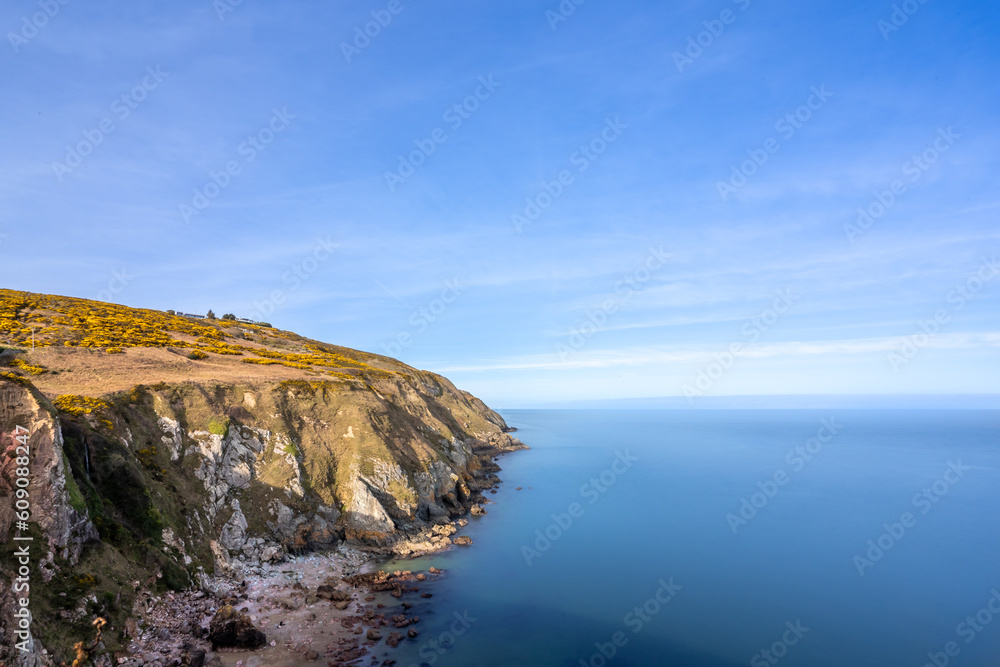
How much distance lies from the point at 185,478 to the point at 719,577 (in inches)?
1761

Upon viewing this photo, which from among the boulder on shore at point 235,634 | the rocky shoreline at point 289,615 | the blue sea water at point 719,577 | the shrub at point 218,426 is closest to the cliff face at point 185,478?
the shrub at point 218,426

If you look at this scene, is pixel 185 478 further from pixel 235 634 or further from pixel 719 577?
pixel 719 577

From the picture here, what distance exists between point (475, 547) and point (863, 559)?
3831 centimetres

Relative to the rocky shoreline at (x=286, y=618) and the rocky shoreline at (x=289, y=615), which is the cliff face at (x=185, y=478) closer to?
the rocky shoreline at (x=289, y=615)

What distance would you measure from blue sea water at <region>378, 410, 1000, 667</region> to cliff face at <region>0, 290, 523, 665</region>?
830cm

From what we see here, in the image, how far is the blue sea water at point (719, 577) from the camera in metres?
28.4

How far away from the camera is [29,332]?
172 ft

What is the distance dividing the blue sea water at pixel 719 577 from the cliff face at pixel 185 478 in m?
8.30

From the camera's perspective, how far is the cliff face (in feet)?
71.6

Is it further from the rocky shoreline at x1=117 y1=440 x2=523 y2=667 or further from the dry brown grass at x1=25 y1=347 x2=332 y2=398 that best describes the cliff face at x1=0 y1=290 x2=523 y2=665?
the rocky shoreline at x1=117 y1=440 x2=523 y2=667

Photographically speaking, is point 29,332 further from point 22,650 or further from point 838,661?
point 838,661

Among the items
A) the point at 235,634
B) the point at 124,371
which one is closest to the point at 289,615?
the point at 235,634

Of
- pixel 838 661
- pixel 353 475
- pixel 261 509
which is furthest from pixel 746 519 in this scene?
Answer: pixel 261 509

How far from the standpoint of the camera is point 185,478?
1410 inches
